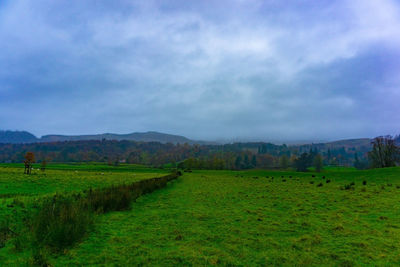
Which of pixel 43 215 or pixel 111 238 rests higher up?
pixel 43 215

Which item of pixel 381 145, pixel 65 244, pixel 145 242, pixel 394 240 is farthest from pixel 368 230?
pixel 381 145

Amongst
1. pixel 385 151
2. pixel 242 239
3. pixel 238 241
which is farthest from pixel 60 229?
pixel 385 151

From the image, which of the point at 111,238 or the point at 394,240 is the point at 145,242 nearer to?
the point at 111,238

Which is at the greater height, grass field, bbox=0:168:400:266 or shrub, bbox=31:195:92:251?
shrub, bbox=31:195:92:251

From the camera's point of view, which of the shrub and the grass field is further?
the shrub

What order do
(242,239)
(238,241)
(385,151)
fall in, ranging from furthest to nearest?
1. (385,151)
2. (242,239)
3. (238,241)

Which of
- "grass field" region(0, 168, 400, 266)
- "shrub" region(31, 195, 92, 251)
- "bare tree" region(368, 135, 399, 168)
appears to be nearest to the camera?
"grass field" region(0, 168, 400, 266)

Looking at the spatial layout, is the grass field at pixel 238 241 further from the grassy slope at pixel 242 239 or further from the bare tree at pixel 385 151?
the bare tree at pixel 385 151

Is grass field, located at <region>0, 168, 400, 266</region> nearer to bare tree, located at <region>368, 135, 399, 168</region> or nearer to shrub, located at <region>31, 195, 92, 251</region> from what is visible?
shrub, located at <region>31, 195, 92, 251</region>

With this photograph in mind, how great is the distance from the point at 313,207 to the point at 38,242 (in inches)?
514

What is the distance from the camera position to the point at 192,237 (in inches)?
291

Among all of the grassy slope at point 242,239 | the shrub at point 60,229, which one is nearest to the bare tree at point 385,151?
the grassy slope at point 242,239

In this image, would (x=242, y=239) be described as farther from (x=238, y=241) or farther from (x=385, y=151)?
(x=385, y=151)

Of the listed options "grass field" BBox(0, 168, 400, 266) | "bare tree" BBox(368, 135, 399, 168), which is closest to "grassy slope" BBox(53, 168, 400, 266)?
"grass field" BBox(0, 168, 400, 266)
